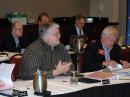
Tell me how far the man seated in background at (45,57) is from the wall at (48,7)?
5823mm

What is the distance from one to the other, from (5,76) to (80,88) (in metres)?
0.69

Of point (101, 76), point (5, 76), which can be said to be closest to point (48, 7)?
point (101, 76)

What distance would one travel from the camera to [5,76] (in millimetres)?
3164

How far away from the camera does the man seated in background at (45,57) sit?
3920mm

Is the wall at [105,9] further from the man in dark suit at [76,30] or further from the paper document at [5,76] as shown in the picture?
the paper document at [5,76]

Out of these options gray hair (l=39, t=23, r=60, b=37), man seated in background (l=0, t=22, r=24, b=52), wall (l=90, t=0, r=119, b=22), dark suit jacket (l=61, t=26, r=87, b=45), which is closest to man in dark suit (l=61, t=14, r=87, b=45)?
dark suit jacket (l=61, t=26, r=87, b=45)

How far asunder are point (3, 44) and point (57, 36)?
325 centimetres

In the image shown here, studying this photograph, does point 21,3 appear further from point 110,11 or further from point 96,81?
point 96,81

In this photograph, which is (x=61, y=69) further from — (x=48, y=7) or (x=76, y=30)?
(x=48, y=7)

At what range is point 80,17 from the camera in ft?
30.0

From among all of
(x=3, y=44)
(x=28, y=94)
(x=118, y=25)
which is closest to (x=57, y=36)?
(x=28, y=94)

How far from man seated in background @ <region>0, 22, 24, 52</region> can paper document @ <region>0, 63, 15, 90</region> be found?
3727 mm

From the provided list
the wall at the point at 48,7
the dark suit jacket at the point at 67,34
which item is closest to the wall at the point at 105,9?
the wall at the point at 48,7

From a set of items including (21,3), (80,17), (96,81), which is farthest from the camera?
(21,3)
